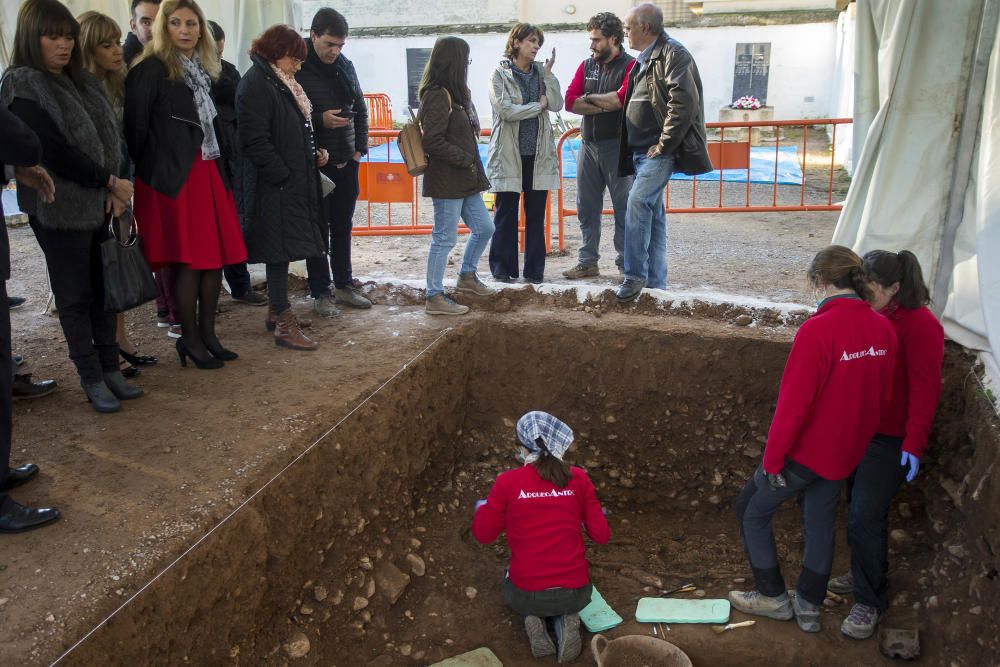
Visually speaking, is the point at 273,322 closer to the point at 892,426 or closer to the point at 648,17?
the point at 648,17

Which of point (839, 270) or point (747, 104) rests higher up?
point (747, 104)

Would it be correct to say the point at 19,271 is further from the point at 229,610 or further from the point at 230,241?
the point at 229,610

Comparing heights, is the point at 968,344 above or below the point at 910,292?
below

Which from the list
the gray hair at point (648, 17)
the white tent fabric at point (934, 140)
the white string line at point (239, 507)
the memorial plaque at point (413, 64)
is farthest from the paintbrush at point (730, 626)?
the memorial plaque at point (413, 64)

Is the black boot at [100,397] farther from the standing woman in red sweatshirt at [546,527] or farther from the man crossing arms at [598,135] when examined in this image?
the man crossing arms at [598,135]

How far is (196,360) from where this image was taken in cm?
514

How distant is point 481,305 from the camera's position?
638 centimetres

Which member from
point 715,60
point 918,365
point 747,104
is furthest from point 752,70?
point 918,365

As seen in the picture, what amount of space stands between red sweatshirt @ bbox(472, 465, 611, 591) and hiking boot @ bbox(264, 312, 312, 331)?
2.37 m

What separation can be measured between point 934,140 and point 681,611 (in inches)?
133

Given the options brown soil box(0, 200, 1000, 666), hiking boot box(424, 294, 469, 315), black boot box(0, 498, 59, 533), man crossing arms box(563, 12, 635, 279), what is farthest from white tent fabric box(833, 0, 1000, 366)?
black boot box(0, 498, 59, 533)

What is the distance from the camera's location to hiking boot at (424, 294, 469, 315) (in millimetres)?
6211

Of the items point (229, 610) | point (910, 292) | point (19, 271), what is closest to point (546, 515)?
point (229, 610)

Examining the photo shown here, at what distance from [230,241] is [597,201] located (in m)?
3.37
